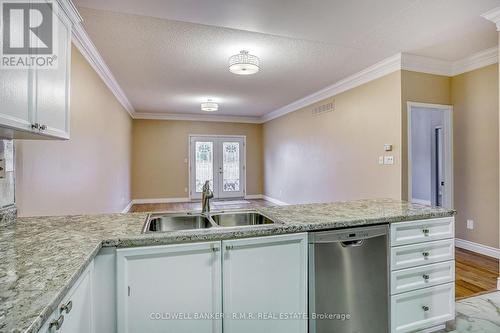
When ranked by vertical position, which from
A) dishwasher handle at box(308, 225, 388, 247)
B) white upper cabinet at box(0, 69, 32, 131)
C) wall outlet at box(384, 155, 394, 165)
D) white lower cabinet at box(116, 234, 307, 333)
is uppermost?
white upper cabinet at box(0, 69, 32, 131)

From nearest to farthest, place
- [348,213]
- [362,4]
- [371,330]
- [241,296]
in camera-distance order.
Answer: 1. [241,296]
2. [371,330]
3. [348,213]
4. [362,4]

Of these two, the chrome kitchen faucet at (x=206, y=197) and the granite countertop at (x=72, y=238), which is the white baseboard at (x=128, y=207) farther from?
the chrome kitchen faucet at (x=206, y=197)

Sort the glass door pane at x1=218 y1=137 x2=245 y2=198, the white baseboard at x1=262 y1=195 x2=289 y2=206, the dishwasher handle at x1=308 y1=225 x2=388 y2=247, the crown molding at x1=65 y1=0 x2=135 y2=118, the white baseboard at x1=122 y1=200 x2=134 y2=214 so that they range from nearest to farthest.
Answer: the dishwasher handle at x1=308 y1=225 x2=388 y2=247 → the crown molding at x1=65 y1=0 x2=135 y2=118 → the white baseboard at x1=122 y1=200 x2=134 y2=214 → the white baseboard at x1=262 y1=195 x2=289 y2=206 → the glass door pane at x1=218 y1=137 x2=245 y2=198

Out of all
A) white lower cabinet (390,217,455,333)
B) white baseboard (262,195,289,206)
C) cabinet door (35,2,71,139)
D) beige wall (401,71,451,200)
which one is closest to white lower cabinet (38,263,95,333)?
cabinet door (35,2,71,139)

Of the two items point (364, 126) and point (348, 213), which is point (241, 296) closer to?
Result: point (348, 213)

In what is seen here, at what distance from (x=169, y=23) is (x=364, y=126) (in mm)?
3307

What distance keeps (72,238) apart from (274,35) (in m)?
2.74

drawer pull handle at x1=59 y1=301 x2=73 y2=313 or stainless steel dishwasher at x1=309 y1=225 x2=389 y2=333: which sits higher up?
drawer pull handle at x1=59 y1=301 x2=73 y2=313

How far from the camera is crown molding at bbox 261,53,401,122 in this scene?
3844 mm

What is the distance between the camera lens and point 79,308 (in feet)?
3.54

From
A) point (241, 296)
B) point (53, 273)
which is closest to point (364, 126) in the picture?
point (241, 296)

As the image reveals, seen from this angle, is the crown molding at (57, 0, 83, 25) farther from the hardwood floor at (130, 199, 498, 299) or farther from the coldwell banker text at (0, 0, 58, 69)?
the hardwood floor at (130, 199, 498, 299)

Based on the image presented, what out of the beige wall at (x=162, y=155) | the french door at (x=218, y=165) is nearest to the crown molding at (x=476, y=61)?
the french door at (x=218, y=165)

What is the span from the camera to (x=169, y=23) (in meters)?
2.81
